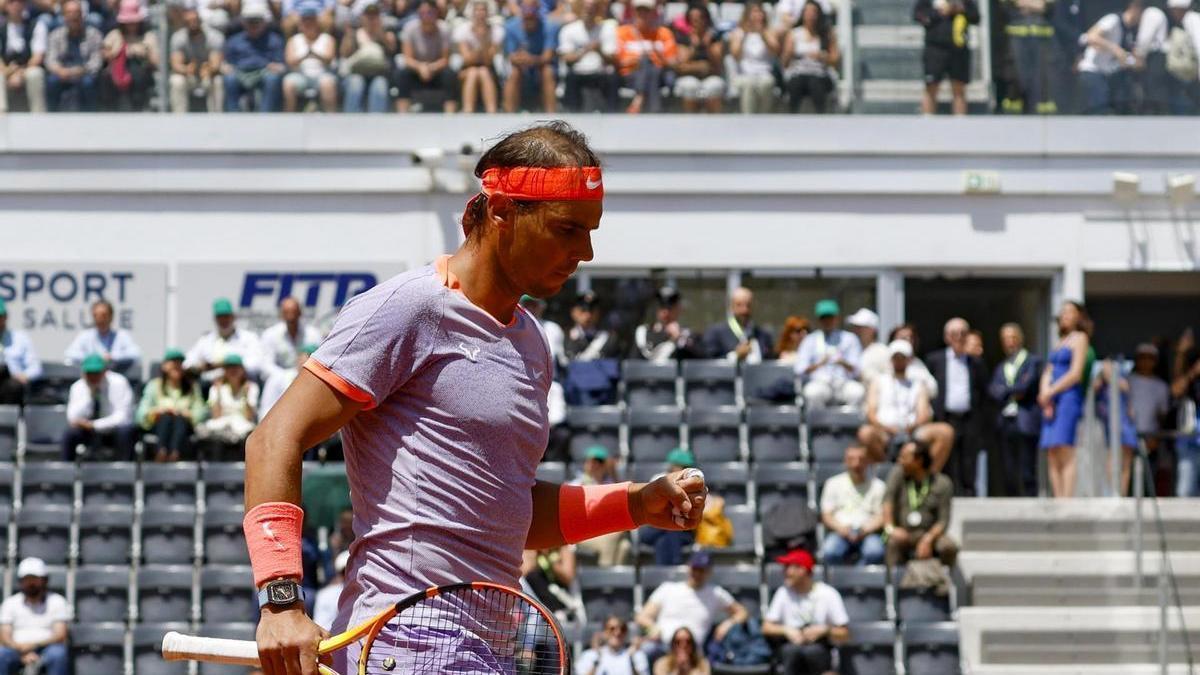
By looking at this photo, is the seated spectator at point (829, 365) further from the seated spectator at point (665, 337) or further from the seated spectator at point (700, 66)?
the seated spectator at point (700, 66)

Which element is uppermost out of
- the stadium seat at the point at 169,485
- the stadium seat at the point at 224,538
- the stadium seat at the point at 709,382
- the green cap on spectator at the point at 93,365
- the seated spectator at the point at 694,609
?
the green cap on spectator at the point at 93,365

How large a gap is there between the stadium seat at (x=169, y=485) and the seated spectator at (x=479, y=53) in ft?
15.4

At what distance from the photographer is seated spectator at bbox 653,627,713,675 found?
1263 cm

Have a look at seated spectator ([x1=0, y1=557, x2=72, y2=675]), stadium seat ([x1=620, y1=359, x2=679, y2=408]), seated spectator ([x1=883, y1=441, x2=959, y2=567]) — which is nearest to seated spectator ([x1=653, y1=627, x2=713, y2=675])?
seated spectator ([x1=883, y1=441, x2=959, y2=567])

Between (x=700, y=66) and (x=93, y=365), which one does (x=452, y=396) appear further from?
(x=700, y=66)

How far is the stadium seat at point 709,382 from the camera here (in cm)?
1588

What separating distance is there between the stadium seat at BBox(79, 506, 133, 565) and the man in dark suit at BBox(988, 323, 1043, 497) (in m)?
6.68

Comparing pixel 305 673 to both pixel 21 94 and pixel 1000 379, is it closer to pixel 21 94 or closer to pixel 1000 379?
pixel 1000 379

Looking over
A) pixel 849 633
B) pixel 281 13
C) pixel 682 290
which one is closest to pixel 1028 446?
pixel 849 633

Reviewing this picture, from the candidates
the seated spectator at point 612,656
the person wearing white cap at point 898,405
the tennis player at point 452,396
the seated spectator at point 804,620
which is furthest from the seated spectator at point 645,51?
the tennis player at point 452,396

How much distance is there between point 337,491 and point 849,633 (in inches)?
158

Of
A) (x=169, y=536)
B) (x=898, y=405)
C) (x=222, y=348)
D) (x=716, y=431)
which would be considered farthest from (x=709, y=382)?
(x=169, y=536)

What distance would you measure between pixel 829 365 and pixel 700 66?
3.44m

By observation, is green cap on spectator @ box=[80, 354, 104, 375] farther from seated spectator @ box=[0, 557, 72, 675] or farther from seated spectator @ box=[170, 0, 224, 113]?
seated spectator @ box=[170, 0, 224, 113]
